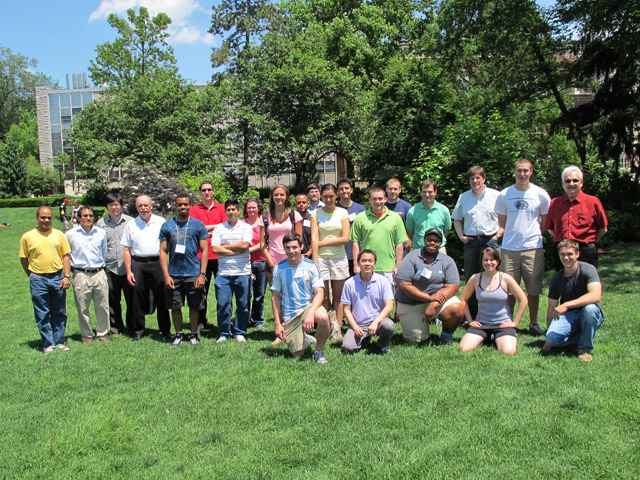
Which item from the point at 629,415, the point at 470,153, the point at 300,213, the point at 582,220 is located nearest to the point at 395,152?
the point at 470,153

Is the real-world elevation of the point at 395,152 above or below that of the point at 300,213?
above

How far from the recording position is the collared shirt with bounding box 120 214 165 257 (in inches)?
259

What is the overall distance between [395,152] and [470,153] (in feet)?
17.2

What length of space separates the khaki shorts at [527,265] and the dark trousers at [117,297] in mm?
4869

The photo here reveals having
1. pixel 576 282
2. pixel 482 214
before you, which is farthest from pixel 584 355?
pixel 482 214

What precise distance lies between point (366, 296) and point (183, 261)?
232 cm

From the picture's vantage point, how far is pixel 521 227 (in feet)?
19.4

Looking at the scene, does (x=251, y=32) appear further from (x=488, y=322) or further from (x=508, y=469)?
(x=508, y=469)

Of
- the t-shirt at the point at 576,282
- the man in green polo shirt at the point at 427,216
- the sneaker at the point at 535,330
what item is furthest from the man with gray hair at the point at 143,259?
the t-shirt at the point at 576,282

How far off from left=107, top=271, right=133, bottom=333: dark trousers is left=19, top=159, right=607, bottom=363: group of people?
2 cm

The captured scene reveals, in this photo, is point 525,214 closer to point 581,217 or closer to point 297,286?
point 581,217

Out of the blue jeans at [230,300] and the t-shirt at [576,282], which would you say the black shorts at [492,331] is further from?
the blue jeans at [230,300]

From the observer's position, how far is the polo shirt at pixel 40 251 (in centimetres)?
619

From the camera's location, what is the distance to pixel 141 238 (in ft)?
21.6
